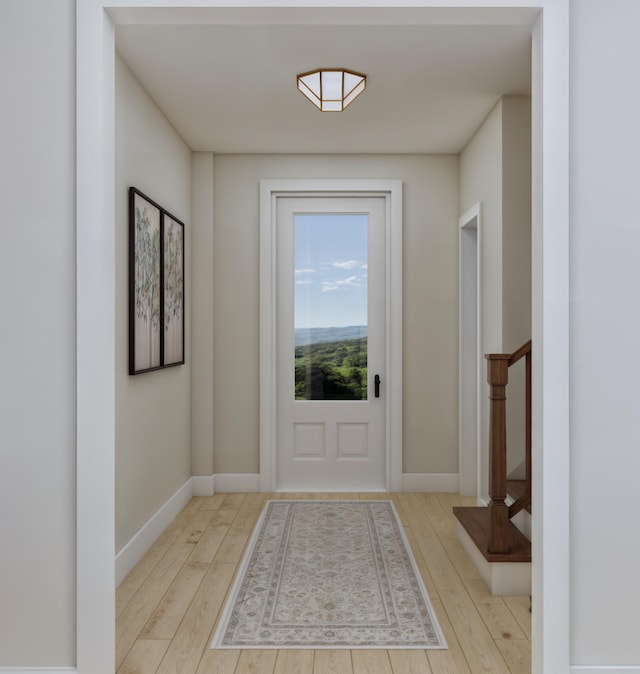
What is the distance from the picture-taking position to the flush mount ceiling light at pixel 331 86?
9.70 feet

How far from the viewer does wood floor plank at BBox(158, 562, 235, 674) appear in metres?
2.12

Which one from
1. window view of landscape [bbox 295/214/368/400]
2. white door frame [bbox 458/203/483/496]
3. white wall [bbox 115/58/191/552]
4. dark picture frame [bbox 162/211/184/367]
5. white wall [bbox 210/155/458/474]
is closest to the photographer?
white wall [bbox 115/58/191/552]

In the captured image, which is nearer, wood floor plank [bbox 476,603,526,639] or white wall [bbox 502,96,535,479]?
wood floor plank [bbox 476,603,526,639]

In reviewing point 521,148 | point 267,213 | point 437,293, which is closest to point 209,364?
point 267,213

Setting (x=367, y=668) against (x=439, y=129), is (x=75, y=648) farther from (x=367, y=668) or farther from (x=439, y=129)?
(x=439, y=129)

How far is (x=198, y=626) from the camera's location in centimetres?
239

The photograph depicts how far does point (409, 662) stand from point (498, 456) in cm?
100

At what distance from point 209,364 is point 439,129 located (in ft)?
7.74

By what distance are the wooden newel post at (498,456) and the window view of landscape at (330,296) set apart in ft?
6.25

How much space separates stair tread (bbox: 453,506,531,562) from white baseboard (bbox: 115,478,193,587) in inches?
68.9

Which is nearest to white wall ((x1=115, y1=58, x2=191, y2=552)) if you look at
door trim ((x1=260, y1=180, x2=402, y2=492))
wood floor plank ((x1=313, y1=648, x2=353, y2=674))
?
door trim ((x1=260, y1=180, x2=402, y2=492))

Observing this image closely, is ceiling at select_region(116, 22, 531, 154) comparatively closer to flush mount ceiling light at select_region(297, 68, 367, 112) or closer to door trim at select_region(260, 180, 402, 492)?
flush mount ceiling light at select_region(297, 68, 367, 112)

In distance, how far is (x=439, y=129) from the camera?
3.84 meters

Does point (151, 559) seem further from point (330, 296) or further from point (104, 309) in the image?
point (330, 296)
